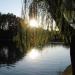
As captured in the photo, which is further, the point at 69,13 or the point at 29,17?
the point at 29,17

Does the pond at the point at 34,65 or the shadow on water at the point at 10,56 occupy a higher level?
the pond at the point at 34,65

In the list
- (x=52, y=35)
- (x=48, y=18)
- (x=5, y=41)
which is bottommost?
(x=5, y=41)

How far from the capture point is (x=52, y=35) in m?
9.38

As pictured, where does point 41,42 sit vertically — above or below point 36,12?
below

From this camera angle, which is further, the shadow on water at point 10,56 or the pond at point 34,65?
the shadow on water at point 10,56

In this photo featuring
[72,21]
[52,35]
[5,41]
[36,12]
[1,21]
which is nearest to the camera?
[72,21]

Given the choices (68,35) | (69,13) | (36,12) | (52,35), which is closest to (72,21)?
(69,13)

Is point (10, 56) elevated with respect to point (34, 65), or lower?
lower

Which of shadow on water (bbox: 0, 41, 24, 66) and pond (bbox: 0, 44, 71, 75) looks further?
shadow on water (bbox: 0, 41, 24, 66)

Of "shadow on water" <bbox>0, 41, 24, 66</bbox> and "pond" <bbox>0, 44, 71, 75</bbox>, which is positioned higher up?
"pond" <bbox>0, 44, 71, 75</bbox>

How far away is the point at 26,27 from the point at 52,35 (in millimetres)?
991

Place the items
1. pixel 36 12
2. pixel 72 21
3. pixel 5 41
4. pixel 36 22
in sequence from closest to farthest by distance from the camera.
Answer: pixel 72 21 → pixel 36 12 → pixel 36 22 → pixel 5 41

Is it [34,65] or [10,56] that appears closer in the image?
[34,65]

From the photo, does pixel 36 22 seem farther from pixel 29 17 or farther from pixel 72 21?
pixel 72 21
